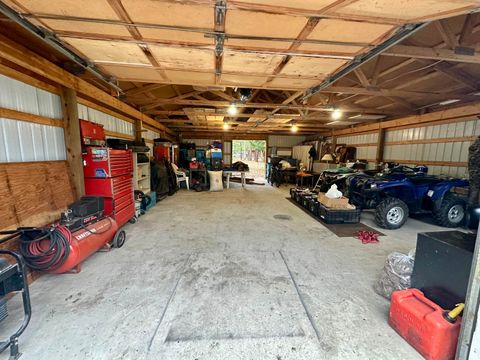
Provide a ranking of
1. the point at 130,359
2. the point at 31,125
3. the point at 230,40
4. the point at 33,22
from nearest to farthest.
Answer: the point at 130,359, the point at 33,22, the point at 230,40, the point at 31,125

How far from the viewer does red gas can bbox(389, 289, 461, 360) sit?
1.32 meters

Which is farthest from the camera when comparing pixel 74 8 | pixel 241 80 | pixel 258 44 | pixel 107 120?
pixel 107 120

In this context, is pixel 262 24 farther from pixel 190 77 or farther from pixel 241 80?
pixel 190 77

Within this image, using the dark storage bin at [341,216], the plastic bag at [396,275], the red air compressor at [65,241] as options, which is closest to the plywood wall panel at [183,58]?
the red air compressor at [65,241]

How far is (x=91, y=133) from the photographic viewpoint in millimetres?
3369

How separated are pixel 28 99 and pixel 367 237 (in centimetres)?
521

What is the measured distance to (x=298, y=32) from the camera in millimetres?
1844

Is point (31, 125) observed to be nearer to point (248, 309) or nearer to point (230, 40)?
point (230, 40)

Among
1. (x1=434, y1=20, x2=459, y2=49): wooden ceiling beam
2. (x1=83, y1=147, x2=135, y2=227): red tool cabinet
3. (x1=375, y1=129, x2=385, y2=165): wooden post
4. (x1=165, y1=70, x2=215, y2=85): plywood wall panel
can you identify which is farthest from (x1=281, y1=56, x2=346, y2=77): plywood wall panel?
(x1=375, y1=129, x2=385, y2=165): wooden post

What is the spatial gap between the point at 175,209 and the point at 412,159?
22.2 feet

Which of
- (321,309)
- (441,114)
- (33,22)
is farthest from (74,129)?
(441,114)

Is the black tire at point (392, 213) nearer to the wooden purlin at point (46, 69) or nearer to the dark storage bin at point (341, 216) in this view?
the dark storage bin at point (341, 216)

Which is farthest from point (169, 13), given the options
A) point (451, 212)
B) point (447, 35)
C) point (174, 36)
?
point (451, 212)

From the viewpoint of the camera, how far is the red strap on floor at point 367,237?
10.8 feet
